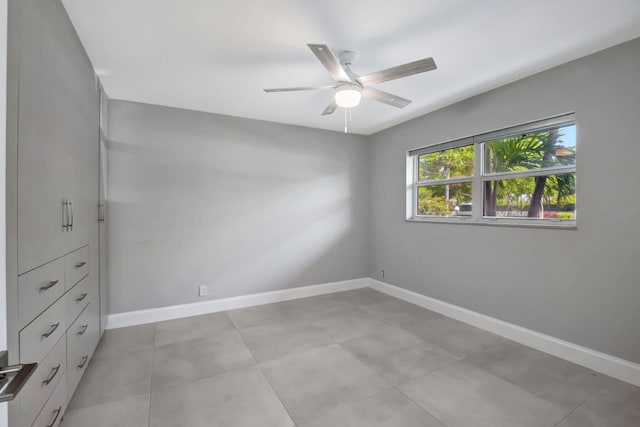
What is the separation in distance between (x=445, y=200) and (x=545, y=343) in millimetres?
1754

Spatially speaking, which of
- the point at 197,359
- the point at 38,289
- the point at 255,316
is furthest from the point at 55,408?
the point at 255,316

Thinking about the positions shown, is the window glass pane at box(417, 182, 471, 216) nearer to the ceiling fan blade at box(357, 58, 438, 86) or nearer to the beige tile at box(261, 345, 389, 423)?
the ceiling fan blade at box(357, 58, 438, 86)

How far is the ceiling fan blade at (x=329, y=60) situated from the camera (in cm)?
174

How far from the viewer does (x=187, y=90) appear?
296cm

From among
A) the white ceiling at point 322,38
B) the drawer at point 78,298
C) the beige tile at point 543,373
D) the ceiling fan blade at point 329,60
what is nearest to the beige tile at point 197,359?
the drawer at point 78,298

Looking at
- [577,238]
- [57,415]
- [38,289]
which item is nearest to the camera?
[38,289]

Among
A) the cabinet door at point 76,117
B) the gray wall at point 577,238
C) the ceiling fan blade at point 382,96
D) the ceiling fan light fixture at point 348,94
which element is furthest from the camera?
the ceiling fan blade at point 382,96

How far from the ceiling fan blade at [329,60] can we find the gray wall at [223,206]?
202cm

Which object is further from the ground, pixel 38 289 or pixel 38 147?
pixel 38 147

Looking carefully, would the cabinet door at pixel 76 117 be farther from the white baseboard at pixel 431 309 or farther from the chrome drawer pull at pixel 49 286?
the white baseboard at pixel 431 309

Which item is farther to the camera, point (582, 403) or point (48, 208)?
point (582, 403)

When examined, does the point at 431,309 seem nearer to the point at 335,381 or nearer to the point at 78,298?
the point at 335,381

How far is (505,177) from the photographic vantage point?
2982 millimetres

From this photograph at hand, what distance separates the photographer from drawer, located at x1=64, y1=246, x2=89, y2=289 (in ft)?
5.98
